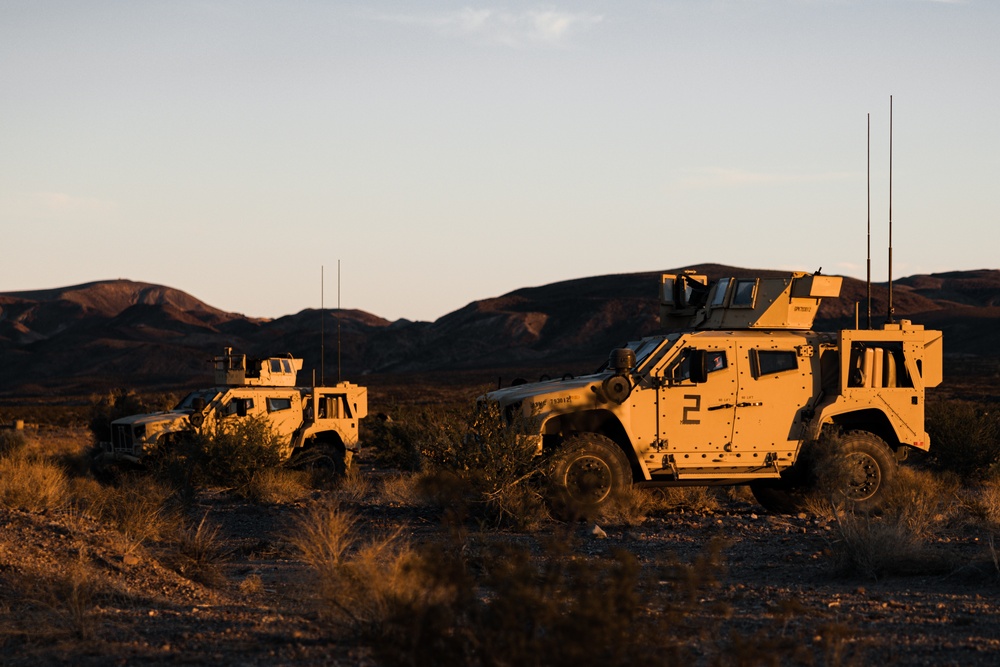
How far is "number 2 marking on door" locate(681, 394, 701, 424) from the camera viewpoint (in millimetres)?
15141

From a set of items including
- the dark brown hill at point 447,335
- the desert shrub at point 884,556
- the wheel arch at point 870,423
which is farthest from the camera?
the dark brown hill at point 447,335

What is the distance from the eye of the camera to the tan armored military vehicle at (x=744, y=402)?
586 inches

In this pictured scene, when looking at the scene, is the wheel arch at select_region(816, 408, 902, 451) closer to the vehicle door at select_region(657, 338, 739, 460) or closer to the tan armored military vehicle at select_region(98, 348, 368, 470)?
the vehicle door at select_region(657, 338, 739, 460)

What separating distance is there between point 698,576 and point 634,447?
868cm

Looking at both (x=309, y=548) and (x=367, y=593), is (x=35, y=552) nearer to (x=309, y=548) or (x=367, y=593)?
(x=309, y=548)

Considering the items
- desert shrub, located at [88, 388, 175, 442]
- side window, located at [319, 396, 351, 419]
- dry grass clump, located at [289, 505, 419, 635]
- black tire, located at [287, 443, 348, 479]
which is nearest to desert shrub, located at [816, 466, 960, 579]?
dry grass clump, located at [289, 505, 419, 635]

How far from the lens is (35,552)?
10.3 meters

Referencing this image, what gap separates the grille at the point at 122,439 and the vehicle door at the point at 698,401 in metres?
12.3

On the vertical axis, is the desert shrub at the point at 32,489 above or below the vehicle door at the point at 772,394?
below

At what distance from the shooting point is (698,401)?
598 inches

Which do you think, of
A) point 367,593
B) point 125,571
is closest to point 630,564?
point 367,593

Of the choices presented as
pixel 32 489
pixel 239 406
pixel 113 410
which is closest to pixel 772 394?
pixel 32 489

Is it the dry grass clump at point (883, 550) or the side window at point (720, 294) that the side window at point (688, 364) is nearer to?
the side window at point (720, 294)

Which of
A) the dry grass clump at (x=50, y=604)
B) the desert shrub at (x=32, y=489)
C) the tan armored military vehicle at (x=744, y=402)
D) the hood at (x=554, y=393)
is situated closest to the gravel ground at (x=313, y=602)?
the dry grass clump at (x=50, y=604)
